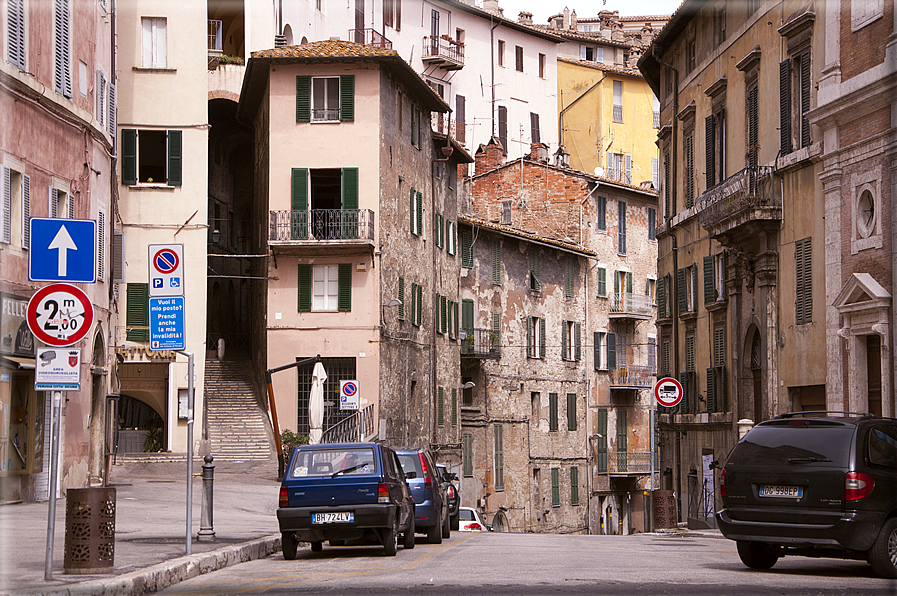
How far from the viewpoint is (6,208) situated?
22844 millimetres

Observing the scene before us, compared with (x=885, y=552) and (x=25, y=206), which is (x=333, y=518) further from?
(x=25, y=206)

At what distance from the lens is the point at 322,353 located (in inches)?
1582

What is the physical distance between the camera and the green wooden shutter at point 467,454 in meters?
50.3

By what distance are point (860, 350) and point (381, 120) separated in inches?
829

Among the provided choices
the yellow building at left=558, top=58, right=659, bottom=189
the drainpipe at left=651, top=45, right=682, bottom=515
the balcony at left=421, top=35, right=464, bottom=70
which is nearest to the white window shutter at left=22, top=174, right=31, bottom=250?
the drainpipe at left=651, top=45, right=682, bottom=515

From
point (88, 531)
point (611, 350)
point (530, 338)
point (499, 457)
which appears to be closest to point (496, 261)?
point (530, 338)

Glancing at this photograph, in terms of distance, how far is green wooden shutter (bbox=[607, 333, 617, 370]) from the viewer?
59.9m

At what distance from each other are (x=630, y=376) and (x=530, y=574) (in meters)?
48.6

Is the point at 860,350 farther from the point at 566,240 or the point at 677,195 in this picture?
the point at 566,240

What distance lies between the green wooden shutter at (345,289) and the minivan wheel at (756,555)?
27413mm

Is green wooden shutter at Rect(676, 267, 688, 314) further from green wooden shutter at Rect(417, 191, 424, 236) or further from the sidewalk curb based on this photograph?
the sidewalk curb

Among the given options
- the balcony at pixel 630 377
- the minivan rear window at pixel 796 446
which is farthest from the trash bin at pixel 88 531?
the balcony at pixel 630 377

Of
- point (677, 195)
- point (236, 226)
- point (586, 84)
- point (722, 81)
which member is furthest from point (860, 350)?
point (586, 84)

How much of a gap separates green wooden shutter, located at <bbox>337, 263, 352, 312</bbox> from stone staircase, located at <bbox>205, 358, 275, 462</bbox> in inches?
173
